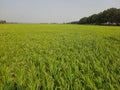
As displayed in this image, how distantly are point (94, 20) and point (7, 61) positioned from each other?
7611cm

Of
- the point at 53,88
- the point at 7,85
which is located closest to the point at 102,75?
the point at 53,88

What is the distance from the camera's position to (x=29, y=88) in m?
2.72

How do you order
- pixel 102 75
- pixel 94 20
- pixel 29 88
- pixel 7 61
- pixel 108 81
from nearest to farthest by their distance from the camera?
pixel 29 88 < pixel 108 81 < pixel 102 75 < pixel 7 61 < pixel 94 20

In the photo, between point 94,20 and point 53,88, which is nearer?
point 53,88

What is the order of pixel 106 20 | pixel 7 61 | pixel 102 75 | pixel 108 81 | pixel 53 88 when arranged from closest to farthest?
pixel 53 88 < pixel 108 81 < pixel 102 75 < pixel 7 61 < pixel 106 20

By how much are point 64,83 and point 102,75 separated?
31.8 inches

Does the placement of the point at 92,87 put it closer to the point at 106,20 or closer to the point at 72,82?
the point at 72,82

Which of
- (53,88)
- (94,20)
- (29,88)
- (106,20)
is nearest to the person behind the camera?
(29,88)

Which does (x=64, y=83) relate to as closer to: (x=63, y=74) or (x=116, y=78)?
(x=63, y=74)

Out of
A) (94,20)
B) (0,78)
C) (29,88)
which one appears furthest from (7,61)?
(94,20)

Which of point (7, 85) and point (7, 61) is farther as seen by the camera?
point (7, 61)

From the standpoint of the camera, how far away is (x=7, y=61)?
4.57 meters

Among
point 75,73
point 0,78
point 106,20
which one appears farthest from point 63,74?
point 106,20

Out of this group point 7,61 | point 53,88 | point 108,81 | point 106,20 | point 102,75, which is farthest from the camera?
point 106,20
